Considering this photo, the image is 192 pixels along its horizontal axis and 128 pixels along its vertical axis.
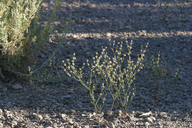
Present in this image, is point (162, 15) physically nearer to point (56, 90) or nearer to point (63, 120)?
point (56, 90)

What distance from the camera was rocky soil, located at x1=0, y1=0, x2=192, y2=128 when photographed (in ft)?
9.61

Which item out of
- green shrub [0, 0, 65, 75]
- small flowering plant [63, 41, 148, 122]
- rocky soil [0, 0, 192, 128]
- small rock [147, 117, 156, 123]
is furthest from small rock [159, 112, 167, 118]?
green shrub [0, 0, 65, 75]

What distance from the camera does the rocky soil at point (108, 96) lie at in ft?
9.61

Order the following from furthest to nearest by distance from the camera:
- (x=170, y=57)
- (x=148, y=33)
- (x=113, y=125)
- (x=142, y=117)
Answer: (x=148, y=33) < (x=170, y=57) < (x=142, y=117) < (x=113, y=125)

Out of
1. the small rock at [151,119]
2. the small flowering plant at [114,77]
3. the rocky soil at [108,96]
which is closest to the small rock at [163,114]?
the rocky soil at [108,96]

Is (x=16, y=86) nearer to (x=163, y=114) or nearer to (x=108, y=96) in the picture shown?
(x=108, y=96)

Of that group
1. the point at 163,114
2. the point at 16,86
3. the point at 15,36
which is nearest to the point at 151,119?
the point at 163,114

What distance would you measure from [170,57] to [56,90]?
7.82 ft

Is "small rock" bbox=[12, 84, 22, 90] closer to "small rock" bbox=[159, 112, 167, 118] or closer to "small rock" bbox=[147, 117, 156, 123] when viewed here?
"small rock" bbox=[147, 117, 156, 123]

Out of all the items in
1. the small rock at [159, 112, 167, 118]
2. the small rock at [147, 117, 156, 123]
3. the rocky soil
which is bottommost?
the small rock at [147, 117, 156, 123]

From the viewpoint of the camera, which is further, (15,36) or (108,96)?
(108,96)

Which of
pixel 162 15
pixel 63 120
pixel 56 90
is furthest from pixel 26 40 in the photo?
pixel 162 15

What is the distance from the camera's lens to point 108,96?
355 centimetres

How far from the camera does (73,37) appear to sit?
5172 millimetres
